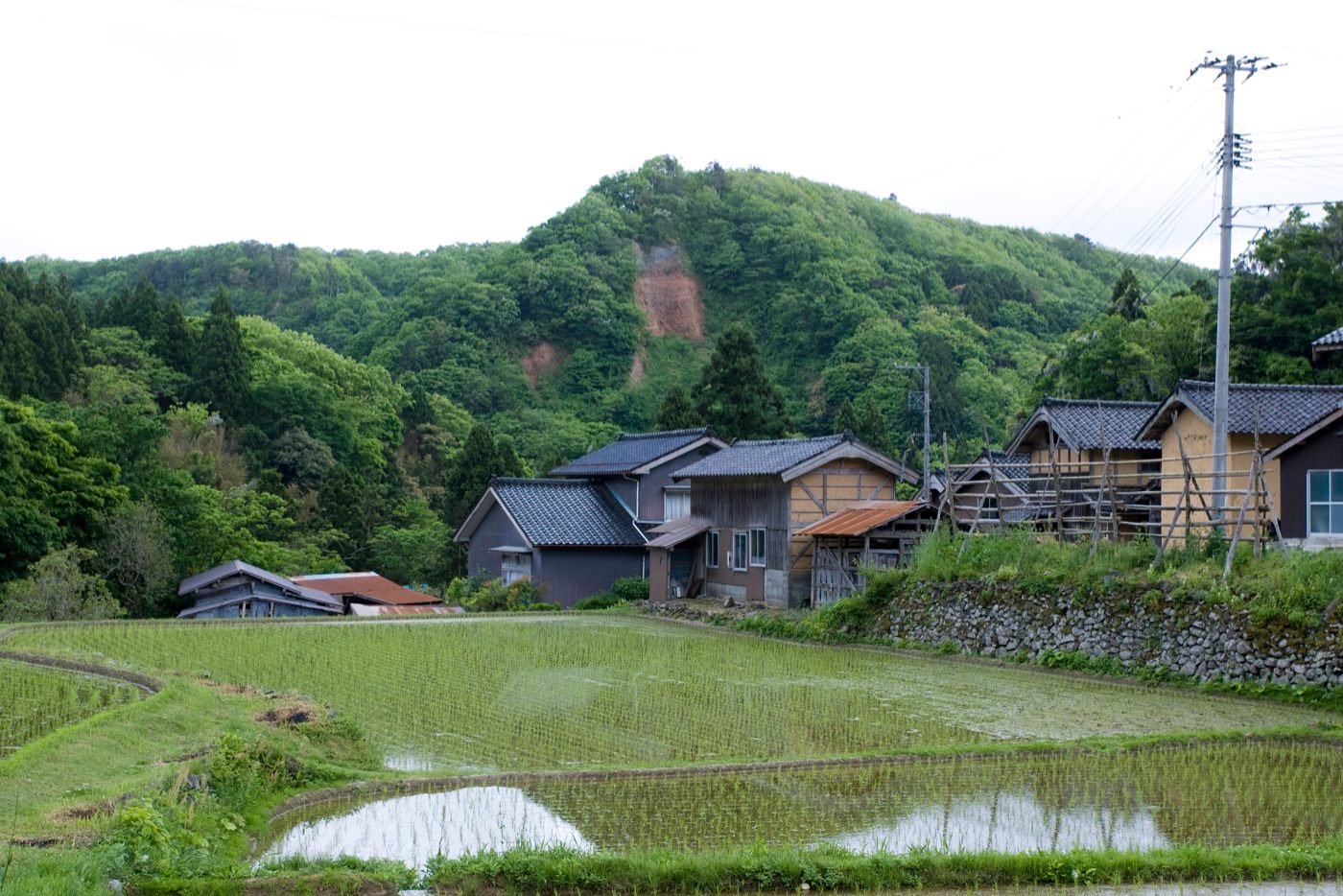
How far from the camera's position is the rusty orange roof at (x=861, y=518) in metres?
24.5

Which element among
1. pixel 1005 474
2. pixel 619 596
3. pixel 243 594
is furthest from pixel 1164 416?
pixel 243 594

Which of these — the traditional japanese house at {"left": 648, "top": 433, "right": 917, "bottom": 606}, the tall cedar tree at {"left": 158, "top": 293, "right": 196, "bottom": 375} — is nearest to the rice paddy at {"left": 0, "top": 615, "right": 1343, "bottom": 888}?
the traditional japanese house at {"left": 648, "top": 433, "right": 917, "bottom": 606}

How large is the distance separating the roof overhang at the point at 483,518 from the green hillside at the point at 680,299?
14317mm

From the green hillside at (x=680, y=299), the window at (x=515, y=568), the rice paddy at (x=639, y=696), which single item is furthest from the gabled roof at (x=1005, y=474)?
the green hillside at (x=680, y=299)

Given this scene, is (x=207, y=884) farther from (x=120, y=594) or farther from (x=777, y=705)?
(x=120, y=594)

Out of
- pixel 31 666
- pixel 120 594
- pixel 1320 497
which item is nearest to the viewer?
pixel 31 666

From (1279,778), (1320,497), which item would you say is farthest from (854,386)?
(1279,778)

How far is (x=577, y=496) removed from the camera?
35.1 meters

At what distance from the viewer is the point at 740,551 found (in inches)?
1163

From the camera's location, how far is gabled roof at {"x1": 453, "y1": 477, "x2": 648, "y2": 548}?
33.0m

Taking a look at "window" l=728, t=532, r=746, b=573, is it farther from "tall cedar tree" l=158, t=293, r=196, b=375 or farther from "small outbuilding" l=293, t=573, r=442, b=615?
"tall cedar tree" l=158, t=293, r=196, b=375

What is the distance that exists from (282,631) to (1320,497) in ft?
61.9

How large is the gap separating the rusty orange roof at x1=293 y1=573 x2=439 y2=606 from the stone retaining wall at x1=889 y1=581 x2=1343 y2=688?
18413mm

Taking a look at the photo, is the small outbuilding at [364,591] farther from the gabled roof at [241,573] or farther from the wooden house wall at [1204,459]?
the wooden house wall at [1204,459]
